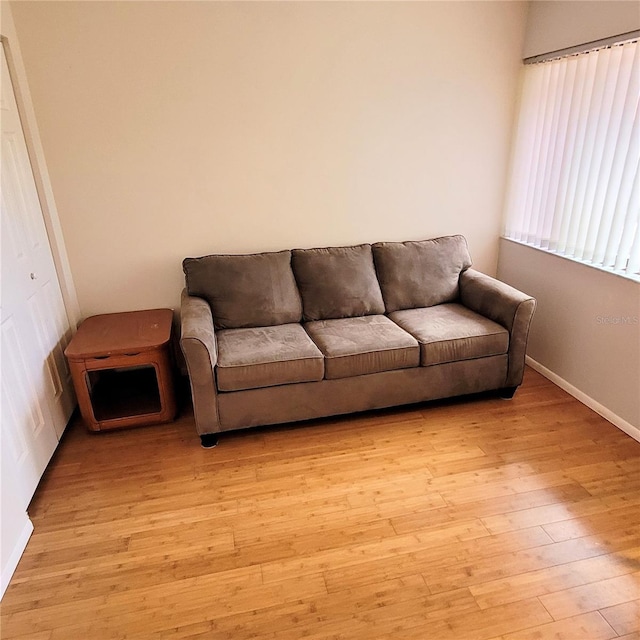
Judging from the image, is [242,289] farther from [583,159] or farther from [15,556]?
[583,159]

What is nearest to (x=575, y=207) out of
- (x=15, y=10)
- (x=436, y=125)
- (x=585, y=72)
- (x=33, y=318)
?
(x=585, y=72)

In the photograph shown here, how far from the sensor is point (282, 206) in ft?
10.2

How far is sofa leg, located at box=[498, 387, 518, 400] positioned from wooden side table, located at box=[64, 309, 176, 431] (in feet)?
6.51

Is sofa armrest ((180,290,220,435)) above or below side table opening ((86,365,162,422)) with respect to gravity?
above

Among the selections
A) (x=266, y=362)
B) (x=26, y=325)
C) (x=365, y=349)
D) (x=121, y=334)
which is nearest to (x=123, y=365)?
(x=121, y=334)

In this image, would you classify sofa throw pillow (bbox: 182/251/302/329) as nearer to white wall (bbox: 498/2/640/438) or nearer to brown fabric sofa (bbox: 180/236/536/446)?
brown fabric sofa (bbox: 180/236/536/446)

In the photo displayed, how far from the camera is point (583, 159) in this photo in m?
2.75

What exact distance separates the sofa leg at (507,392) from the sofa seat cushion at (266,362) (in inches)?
47.0

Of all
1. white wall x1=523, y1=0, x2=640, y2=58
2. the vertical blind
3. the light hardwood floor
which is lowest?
the light hardwood floor

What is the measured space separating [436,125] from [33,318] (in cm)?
268

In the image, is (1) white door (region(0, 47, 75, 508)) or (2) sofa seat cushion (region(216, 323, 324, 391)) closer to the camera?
(1) white door (region(0, 47, 75, 508))

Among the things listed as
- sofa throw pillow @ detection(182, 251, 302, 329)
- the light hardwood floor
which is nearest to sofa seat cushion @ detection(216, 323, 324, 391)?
sofa throw pillow @ detection(182, 251, 302, 329)

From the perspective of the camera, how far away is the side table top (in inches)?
99.4

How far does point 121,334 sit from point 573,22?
10.1 feet
